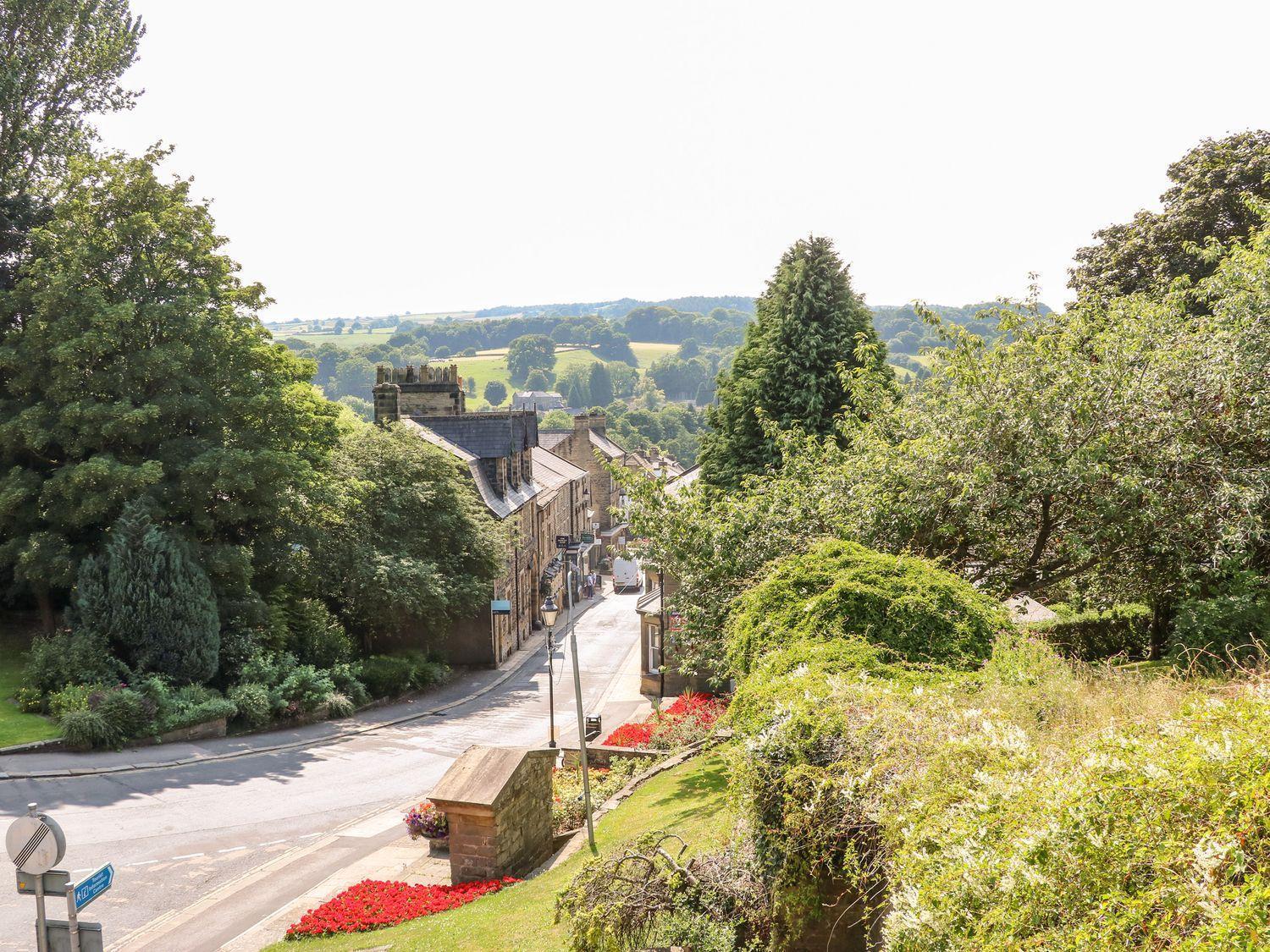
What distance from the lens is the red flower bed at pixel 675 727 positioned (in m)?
21.7

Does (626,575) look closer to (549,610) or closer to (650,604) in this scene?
(650,604)

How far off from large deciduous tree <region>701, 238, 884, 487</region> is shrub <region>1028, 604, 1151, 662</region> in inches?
448

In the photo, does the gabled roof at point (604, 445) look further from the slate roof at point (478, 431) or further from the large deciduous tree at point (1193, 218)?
the large deciduous tree at point (1193, 218)

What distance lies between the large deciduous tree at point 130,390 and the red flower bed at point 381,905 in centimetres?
1713

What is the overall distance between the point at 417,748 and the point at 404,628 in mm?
13002

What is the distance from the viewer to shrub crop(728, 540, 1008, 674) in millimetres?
11000

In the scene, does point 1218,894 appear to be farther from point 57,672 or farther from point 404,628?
point 404,628

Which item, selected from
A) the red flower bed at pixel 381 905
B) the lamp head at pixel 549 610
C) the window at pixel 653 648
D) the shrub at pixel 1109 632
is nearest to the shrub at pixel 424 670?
the window at pixel 653 648

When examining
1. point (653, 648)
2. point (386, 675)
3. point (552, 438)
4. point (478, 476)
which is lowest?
point (653, 648)

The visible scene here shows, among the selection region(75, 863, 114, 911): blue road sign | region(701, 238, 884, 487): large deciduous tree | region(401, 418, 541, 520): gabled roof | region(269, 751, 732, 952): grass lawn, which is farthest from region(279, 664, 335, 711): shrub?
region(75, 863, 114, 911): blue road sign

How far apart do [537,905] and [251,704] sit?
19145mm

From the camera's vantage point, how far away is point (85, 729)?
2333cm

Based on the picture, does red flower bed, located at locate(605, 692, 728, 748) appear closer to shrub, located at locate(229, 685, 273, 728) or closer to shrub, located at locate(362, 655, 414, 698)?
shrub, located at locate(229, 685, 273, 728)

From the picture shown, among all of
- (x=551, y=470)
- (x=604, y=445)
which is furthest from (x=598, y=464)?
(x=551, y=470)
